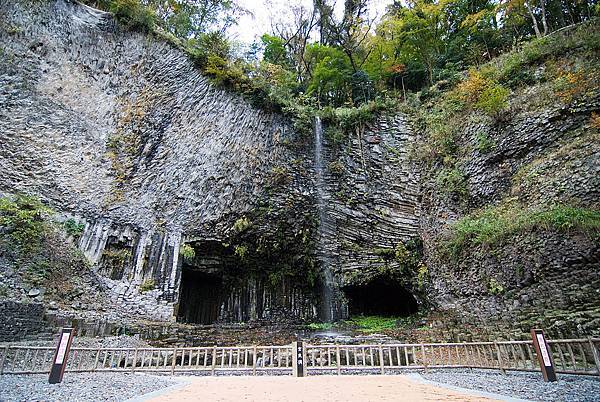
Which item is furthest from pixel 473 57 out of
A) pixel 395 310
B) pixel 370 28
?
pixel 395 310

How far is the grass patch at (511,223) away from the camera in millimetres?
8016

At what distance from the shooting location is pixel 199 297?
A: 14531mm

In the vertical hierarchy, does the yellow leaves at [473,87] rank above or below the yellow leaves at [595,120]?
above

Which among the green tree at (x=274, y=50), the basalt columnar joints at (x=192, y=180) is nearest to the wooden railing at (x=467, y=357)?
the basalt columnar joints at (x=192, y=180)

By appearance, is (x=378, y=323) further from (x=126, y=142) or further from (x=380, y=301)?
(x=126, y=142)

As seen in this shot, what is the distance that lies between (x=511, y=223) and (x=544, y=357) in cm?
528

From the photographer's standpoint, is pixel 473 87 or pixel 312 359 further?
pixel 473 87

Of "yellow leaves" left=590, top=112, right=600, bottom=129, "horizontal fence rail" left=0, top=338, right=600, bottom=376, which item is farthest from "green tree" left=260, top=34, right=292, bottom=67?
"horizontal fence rail" left=0, top=338, right=600, bottom=376

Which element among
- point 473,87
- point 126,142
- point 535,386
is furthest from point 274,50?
point 535,386

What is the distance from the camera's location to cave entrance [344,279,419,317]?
1445cm

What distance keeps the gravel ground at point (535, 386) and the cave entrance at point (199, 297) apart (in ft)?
34.4

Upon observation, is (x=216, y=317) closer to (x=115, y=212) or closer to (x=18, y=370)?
(x=115, y=212)

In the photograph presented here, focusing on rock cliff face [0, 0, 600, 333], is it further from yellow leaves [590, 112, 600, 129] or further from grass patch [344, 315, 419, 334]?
grass patch [344, 315, 419, 334]

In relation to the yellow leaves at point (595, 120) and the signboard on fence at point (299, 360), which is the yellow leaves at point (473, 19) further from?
the signboard on fence at point (299, 360)
